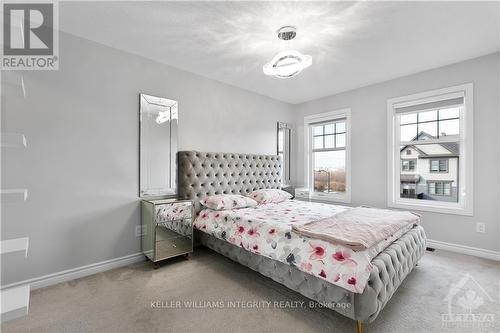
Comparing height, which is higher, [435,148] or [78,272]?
[435,148]

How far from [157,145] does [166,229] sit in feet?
3.51

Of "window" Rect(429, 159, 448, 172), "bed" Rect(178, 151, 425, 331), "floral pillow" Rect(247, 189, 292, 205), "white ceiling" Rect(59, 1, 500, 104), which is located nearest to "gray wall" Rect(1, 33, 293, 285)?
"white ceiling" Rect(59, 1, 500, 104)

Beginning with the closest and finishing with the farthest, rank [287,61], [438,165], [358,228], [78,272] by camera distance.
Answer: [358,228], [287,61], [78,272], [438,165]

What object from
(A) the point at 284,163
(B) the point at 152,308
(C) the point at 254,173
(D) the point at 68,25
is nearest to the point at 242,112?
(C) the point at 254,173

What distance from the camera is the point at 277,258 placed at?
194 cm

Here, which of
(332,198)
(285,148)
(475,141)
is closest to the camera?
(475,141)

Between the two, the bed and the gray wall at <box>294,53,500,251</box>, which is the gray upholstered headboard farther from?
the gray wall at <box>294,53,500,251</box>

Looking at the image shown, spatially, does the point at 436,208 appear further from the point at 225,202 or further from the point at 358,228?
the point at 225,202

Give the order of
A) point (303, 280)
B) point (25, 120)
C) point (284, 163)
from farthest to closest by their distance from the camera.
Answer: point (284, 163) → point (25, 120) → point (303, 280)

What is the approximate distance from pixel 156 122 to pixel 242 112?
1528 mm

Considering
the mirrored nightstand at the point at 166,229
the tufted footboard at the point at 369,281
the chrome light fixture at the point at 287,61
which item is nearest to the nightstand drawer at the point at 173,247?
the mirrored nightstand at the point at 166,229

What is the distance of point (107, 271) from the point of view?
97.1 inches

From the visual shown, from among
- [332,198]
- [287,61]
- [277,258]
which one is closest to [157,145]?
[287,61]

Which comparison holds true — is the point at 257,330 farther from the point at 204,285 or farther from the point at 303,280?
the point at 204,285
